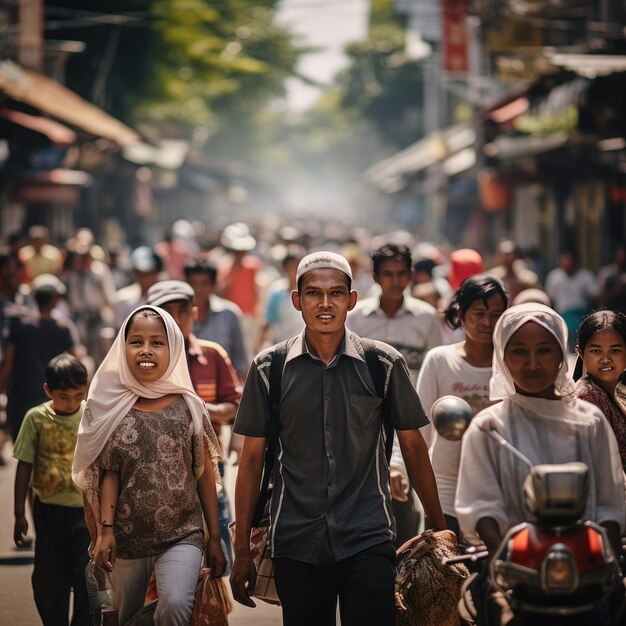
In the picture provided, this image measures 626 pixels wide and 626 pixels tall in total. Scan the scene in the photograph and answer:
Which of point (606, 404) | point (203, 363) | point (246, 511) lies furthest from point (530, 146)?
point (246, 511)

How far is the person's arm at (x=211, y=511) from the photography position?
5.01 metres

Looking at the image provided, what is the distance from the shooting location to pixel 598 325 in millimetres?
5539

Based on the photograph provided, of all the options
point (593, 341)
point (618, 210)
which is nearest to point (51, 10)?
point (618, 210)

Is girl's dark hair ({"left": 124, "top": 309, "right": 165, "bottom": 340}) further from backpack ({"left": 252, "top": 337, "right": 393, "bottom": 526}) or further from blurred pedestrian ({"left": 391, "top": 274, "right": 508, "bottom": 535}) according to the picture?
blurred pedestrian ({"left": 391, "top": 274, "right": 508, "bottom": 535})

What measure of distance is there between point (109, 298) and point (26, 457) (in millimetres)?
9479

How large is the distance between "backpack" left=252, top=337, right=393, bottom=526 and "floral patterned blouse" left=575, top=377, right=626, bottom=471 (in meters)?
1.02

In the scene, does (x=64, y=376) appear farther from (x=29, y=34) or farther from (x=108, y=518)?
(x=29, y=34)

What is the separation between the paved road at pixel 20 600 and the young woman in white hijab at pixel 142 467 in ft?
5.76

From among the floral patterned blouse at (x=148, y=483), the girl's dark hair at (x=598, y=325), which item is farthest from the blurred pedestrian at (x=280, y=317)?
the floral patterned blouse at (x=148, y=483)

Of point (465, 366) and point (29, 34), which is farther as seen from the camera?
point (29, 34)

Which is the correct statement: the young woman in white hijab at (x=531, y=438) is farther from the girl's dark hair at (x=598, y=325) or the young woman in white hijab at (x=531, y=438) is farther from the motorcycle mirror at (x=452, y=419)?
the girl's dark hair at (x=598, y=325)

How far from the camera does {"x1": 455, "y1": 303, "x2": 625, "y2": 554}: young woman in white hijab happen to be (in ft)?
13.0

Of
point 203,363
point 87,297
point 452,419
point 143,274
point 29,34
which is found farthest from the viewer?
point 29,34

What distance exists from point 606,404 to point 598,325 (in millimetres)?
397
